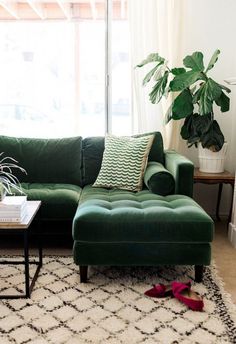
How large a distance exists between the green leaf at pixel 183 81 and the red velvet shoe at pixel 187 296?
1.52 metres

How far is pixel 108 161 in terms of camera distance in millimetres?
3064

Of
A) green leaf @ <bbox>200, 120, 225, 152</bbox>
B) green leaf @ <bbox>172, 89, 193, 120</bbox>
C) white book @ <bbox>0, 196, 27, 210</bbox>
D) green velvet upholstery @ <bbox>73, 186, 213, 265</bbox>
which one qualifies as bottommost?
green velvet upholstery @ <bbox>73, 186, 213, 265</bbox>

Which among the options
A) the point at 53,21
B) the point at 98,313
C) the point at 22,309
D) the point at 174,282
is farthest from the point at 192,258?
the point at 53,21

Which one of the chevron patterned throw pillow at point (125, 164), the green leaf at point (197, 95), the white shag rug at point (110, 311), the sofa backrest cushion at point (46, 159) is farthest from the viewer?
the sofa backrest cushion at point (46, 159)

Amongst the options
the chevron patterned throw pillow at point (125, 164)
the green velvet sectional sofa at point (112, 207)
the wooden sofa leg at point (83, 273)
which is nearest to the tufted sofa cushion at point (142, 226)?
the green velvet sectional sofa at point (112, 207)

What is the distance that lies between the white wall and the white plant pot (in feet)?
1.34

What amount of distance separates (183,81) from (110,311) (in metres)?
1.85

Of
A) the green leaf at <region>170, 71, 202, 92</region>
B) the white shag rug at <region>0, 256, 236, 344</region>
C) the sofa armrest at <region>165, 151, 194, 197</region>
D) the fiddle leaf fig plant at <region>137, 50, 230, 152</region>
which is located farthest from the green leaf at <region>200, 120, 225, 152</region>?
the white shag rug at <region>0, 256, 236, 344</region>

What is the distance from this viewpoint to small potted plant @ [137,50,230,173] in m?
3.06

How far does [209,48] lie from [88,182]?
172cm

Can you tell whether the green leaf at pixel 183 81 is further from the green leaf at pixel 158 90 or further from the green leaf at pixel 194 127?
the green leaf at pixel 194 127

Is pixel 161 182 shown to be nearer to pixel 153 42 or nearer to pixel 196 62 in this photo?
pixel 196 62

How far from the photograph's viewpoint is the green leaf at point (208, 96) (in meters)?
3.04

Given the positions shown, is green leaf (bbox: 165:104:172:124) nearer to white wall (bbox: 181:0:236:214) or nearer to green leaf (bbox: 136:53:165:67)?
green leaf (bbox: 136:53:165:67)
